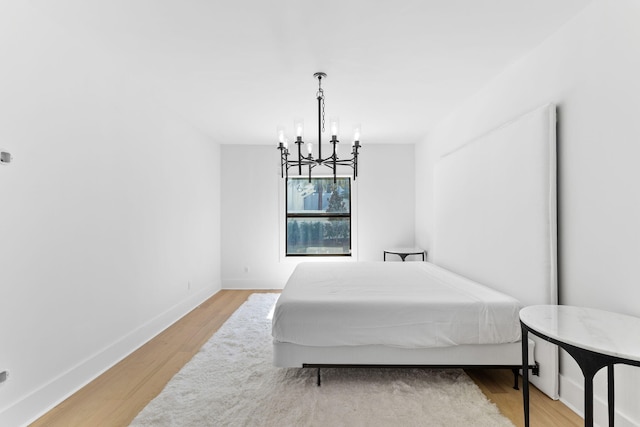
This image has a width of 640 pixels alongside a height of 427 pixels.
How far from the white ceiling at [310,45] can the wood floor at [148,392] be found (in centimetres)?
240

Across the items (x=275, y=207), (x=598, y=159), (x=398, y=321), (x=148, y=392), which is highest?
(x=598, y=159)

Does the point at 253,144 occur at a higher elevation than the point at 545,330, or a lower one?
higher

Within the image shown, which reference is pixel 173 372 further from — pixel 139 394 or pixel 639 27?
pixel 639 27

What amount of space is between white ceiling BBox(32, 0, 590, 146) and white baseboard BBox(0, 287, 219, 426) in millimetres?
2270

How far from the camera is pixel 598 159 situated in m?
1.85

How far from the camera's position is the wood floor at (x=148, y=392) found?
6.36 feet

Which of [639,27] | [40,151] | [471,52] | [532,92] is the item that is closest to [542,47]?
[532,92]

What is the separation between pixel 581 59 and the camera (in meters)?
1.96

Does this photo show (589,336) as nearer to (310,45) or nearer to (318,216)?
(310,45)

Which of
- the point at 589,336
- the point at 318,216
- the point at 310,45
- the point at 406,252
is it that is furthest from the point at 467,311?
the point at 318,216

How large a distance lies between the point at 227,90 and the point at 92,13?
1273 mm

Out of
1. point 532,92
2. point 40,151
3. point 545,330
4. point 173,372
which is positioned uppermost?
point 532,92

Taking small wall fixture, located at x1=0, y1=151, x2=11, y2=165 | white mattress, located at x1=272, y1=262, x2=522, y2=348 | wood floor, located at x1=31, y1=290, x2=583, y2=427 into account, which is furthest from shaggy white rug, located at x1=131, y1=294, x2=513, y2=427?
small wall fixture, located at x1=0, y1=151, x2=11, y2=165

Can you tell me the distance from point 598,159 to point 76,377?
11.7 feet
